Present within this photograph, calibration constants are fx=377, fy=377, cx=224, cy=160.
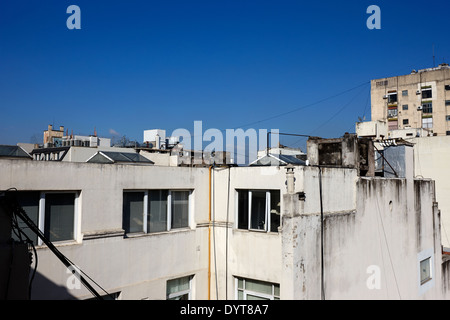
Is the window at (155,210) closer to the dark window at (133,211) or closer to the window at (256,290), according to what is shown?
the dark window at (133,211)

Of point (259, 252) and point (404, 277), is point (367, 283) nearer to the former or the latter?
point (404, 277)

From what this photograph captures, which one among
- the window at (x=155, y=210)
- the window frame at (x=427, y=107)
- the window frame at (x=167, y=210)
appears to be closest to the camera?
the window at (x=155, y=210)

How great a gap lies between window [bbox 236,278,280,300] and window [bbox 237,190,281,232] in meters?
2.01

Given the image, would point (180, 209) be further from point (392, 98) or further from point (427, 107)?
point (392, 98)

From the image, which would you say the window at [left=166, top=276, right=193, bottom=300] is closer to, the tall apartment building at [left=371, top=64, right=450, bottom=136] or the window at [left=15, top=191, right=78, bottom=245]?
the window at [left=15, top=191, right=78, bottom=245]

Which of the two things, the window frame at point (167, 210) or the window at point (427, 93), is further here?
the window at point (427, 93)

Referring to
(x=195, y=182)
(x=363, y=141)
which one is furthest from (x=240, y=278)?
(x=363, y=141)

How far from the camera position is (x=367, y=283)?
15703 millimetres

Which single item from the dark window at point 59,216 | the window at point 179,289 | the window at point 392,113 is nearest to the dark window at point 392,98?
the window at point 392,113

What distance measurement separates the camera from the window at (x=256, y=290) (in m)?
13.8

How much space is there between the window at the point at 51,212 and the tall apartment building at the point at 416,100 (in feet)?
175

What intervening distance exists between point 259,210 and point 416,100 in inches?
2046

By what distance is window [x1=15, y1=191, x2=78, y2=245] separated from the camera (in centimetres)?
1066
